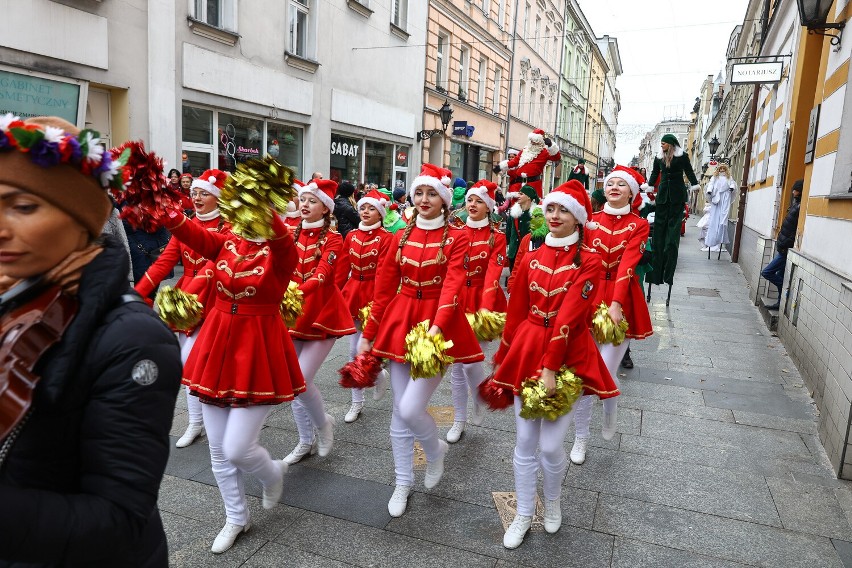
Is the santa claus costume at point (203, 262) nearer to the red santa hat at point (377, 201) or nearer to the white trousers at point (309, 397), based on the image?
the white trousers at point (309, 397)

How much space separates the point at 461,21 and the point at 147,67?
1552 cm

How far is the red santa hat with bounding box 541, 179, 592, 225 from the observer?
3.62m

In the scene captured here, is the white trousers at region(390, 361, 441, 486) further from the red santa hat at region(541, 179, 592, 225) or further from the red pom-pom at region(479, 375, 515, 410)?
the red santa hat at region(541, 179, 592, 225)

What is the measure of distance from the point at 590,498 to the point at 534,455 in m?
0.76

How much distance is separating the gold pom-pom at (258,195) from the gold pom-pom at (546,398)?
5.36 feet

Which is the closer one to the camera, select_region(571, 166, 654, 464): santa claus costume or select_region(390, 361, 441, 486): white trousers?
select_region(390, 361, 441, 486): white trousers

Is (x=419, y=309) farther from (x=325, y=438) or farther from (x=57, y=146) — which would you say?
(x=57, y=146)

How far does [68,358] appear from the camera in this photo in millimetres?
1266

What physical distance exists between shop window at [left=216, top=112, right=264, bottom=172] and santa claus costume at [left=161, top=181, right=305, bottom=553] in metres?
10.1

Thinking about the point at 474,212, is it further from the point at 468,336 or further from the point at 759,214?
the point at 759,214

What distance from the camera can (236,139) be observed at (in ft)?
44.7

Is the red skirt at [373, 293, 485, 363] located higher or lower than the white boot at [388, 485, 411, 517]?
higher

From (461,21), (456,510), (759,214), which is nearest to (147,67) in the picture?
(456,510)

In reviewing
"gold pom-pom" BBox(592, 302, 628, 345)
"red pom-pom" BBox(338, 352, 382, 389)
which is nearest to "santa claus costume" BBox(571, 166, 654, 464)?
"gold pom-pom" BBox(592, 302, 628, 345)
